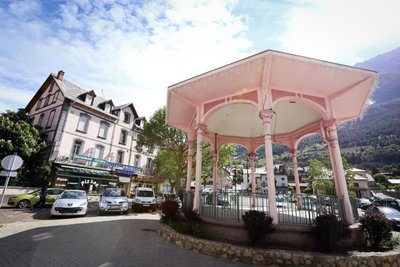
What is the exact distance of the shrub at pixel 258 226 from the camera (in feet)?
17.4

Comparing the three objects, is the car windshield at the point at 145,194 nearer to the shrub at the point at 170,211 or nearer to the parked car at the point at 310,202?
the shrub at the point at 170,211

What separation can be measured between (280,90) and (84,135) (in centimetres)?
2222

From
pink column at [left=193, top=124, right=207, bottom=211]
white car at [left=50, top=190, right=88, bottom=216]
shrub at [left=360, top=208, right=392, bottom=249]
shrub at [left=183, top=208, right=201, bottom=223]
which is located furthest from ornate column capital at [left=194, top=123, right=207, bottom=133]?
white car at [left=50, top=190, right=88, bottom=216]

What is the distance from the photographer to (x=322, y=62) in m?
6.11

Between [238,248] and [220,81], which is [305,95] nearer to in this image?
[220,81]

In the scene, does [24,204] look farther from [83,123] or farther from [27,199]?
[83,123]

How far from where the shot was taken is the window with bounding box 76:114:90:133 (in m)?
22.1

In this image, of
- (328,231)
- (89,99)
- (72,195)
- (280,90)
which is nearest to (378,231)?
(328,231)

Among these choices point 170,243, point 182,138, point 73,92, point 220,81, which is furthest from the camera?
point 73,92

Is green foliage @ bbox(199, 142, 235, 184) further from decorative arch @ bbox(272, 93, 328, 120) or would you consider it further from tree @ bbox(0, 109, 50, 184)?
tree @ bbox(0, 109, 50, 184)

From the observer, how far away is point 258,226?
530 cm

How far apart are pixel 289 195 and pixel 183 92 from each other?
18.5ft

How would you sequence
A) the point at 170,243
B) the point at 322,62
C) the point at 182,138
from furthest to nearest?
the point at 182,138 < the point at 170,243 < the point at 322,62

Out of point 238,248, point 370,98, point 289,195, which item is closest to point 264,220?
point 238,248
